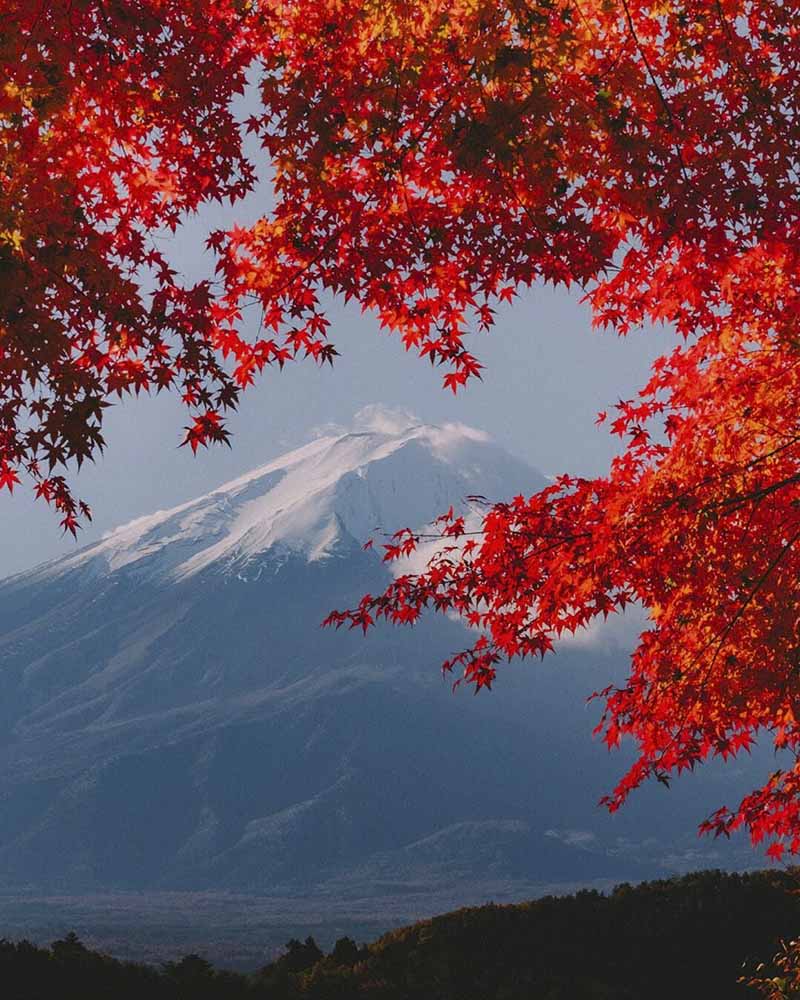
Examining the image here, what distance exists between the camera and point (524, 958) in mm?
9648

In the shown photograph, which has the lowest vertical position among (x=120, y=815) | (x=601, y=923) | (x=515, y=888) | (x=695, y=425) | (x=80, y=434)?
(x=515, y=888)

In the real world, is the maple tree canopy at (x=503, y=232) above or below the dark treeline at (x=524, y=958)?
above

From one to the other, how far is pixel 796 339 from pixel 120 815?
204725 millimetres

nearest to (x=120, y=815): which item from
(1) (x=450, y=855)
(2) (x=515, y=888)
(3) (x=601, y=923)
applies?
(1) (x=450, y=855)

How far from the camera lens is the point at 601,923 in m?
10.6

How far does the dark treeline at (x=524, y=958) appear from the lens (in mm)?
6539

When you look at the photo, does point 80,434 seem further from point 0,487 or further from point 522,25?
point 522,25

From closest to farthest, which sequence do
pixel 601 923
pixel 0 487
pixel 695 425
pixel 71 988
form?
pixel 71 988 < pixel 0 487 < pixel 695 425 < pixel 601 923

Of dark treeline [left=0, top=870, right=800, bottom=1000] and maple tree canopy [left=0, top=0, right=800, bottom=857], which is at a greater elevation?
maple tree canopy [left=0, top=0, right=800, bottom=857]

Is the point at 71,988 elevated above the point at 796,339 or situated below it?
below

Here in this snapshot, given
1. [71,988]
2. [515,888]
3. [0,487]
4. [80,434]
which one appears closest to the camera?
[80,434]

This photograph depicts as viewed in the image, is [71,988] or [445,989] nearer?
[71,988]

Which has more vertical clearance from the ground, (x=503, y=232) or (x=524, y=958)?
(x=503, y=232)

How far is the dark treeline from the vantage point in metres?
6.54
